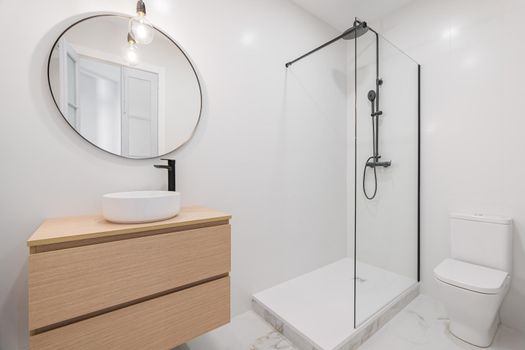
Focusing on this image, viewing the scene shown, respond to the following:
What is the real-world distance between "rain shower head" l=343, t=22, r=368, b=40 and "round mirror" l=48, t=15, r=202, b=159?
3.54 ft

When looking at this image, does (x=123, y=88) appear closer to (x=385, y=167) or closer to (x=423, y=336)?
(x=385, y=167)

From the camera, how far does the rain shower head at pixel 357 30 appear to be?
5.15 ft

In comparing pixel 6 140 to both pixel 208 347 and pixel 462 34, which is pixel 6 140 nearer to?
pixel 208 347

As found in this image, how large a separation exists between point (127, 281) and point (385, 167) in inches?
74.4

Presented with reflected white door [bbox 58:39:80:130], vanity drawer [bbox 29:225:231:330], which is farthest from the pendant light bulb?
vanity drawer [bbox 29:225:231:330]

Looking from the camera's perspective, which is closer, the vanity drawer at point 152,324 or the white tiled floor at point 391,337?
the vanity drawer at point 152,324

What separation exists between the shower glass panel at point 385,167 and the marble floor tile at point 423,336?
0.15 meters

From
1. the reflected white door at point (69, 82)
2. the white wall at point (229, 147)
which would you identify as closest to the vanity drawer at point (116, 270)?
the white wall at point (229, 147)

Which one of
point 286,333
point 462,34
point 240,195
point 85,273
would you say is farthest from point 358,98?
point 85,273

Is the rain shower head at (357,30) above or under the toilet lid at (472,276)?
above

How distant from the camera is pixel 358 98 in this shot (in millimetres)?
1879

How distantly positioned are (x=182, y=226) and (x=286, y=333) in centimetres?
102

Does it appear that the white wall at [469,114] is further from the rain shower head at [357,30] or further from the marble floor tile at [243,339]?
the marble floor tile at [243,339]

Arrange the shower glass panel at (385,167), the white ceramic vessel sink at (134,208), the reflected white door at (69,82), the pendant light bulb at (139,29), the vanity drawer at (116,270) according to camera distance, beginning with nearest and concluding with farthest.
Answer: the vanity drawer at (116,270) < the white ceramic vessel sink at (134,208) < the reflected white door at (69,82) < the pendant light bulb at (139,29) < the shower glass panel at (385,167)
